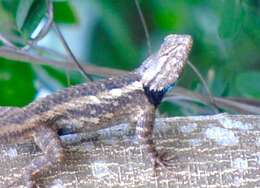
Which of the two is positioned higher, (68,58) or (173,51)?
(173,51)

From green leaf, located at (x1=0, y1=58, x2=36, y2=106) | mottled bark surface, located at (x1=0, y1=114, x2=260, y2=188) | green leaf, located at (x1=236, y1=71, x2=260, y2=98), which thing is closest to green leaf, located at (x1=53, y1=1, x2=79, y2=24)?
green leaf, located at (x1=0, y1=58, x2=36, y2=106)

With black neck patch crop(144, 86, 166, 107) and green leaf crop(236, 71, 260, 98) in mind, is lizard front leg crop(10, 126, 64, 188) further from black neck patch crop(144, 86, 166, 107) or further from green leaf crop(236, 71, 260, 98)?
green leaf crop(236, 71, 260, 98)

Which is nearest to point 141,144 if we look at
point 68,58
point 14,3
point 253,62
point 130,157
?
point 130,157

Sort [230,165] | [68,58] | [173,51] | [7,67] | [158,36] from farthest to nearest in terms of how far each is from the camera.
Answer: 1. [158,36]
2. [7,67]
3. [68,58]
4. [173,51]
5. [230,165]

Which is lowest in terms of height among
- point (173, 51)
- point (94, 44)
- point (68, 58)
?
point (94, 44)

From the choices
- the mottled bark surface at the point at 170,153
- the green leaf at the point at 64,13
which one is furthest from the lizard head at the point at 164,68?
the green leaf at the point at 64,13

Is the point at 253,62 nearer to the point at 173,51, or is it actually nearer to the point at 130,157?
the point at 173,51

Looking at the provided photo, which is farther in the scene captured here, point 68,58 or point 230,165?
point 68,58
